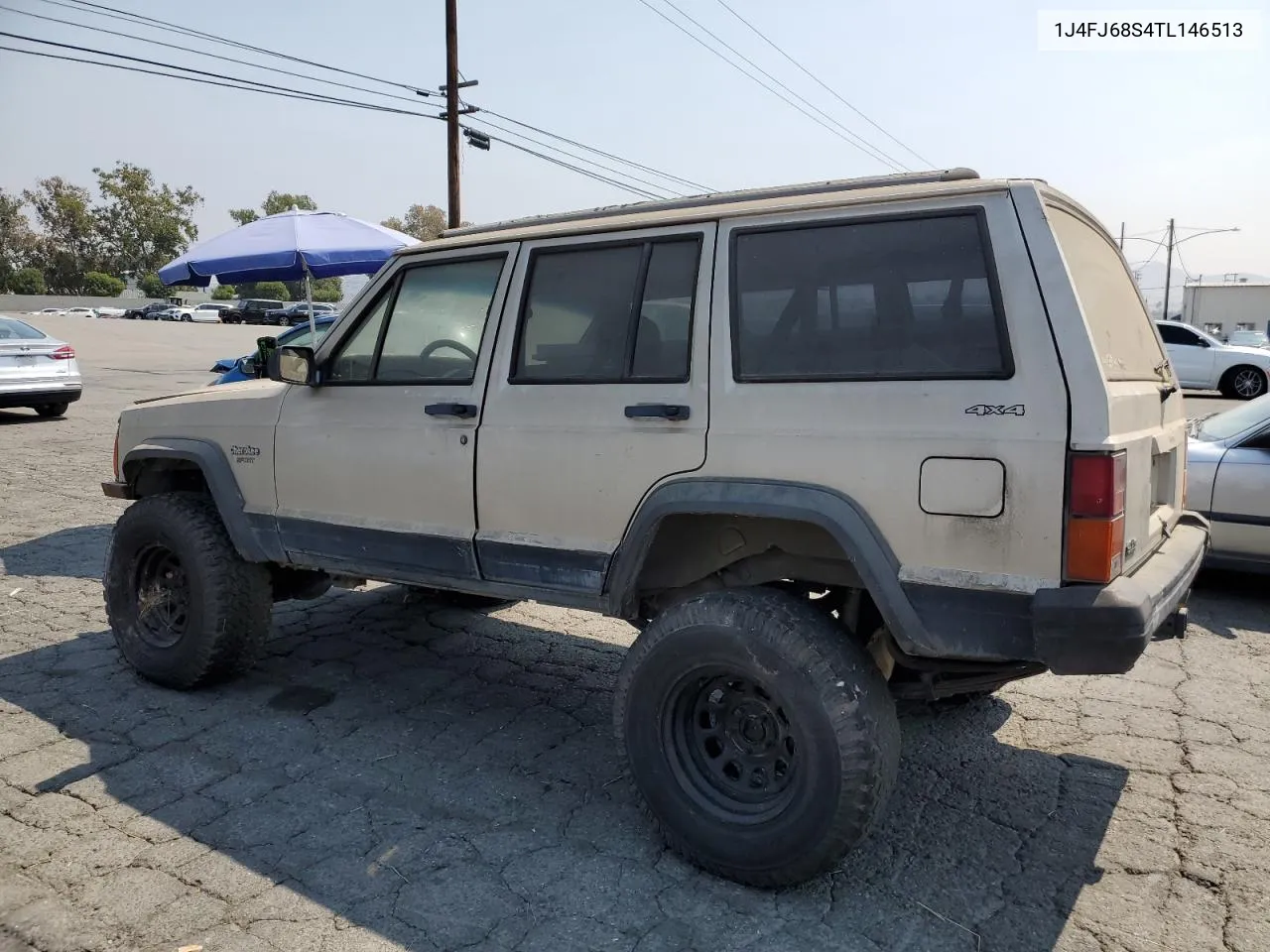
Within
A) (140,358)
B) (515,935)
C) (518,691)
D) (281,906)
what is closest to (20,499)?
(518,691)

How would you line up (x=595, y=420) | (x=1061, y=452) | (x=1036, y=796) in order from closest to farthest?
(x=1061, y=452) → (x=595, y=420) → (x=1036, y=796)

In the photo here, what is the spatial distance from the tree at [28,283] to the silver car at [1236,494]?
8183 centimetres

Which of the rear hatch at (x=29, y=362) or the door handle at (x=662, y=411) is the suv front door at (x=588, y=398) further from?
the rear hatch at (x=29, y=362)

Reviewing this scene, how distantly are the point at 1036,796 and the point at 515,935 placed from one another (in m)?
2.00

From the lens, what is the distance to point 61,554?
6875mm

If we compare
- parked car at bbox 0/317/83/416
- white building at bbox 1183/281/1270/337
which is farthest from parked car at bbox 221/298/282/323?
white building at bbox 1183/281/1270/337

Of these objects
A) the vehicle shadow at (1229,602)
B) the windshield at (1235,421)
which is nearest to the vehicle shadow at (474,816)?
the vehicle shadow at (1229,602)

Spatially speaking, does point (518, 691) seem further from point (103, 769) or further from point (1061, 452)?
point (1061, 452)

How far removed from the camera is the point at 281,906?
282cm

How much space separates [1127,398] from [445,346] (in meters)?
2.45

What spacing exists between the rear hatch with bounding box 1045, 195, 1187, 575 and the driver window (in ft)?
6.81

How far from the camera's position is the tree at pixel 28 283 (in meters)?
70.7

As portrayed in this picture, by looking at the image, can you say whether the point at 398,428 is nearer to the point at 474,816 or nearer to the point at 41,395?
the point at 474,816

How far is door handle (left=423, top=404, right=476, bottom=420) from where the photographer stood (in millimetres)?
3582
